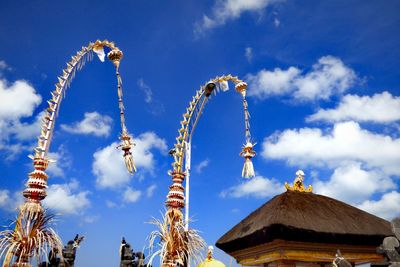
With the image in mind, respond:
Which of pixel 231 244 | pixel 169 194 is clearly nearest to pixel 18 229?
pixel 169 194

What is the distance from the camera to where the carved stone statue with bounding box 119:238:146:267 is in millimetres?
12305

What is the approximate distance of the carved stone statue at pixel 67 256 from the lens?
11.0 meters

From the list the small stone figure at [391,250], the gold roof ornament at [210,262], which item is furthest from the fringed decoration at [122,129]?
the small stone figure at [391,250]

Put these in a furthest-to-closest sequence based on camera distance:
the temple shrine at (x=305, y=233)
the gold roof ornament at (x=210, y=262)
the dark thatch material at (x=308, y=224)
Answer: the gold roof ornament at (x=210, y=262), the temple shrine at (x=305, y=233), the dark thatch material at (x=308, y=224)

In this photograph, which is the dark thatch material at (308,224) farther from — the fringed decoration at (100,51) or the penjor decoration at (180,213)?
the fringed decoration at (100,51)

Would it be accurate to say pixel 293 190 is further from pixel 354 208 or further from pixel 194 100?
pixel 194 100

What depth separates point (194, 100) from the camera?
47.4ft

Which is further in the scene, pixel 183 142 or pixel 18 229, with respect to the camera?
pixel 183 142

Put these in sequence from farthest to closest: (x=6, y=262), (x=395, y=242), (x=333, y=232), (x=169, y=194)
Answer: (x=169, y=194)
(x=333, y=232)
(x=6, y=262)
(x=395, y=242)

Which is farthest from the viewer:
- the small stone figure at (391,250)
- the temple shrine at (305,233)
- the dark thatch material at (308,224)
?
the temple shrine at (305,233)

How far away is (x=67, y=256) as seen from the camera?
11570mm

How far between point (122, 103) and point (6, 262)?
6068 mm

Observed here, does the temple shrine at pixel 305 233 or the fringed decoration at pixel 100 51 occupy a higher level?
Answer: the fringed decoration at pixel 100 51

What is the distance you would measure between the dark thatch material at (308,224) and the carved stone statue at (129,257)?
128 inches
